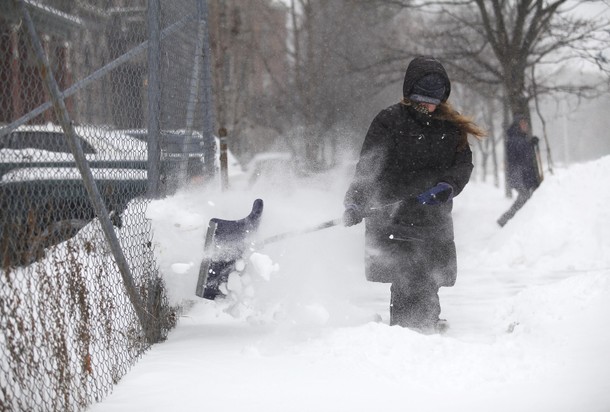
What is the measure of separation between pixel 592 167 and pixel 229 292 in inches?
279

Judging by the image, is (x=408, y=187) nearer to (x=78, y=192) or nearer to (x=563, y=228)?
(x=78, y=192)

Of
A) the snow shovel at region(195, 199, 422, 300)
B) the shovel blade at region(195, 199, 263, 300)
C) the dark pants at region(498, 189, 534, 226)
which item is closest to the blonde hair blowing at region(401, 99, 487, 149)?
the snow shovel at region(195, 199, 422, 300)

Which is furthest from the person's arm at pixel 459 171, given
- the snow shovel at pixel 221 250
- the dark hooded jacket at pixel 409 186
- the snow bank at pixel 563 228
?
the snow bank at pixel 563 228

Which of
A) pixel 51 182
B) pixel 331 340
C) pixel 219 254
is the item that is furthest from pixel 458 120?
pixel 51 182

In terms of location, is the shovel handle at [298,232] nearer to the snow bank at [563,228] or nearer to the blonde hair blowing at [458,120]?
the blonde hair blowing at [458,120]

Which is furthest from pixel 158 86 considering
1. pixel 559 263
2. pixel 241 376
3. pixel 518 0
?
pixel 518 0

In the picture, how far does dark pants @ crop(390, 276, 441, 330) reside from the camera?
500cm

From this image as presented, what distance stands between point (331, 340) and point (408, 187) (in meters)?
1.23

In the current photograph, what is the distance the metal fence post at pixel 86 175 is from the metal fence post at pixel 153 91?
0.91 m

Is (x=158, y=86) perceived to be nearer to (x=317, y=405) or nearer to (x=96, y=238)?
(x=96, y=238)

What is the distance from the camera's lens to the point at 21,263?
3.07 metres

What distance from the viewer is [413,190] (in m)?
4.94

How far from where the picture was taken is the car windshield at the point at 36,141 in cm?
341

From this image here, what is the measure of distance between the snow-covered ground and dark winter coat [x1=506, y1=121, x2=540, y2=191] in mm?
4542
